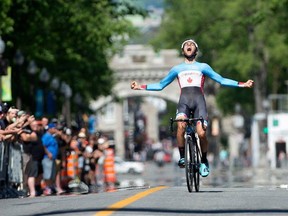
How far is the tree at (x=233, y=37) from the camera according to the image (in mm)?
72812

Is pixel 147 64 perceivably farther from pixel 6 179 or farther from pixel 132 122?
pixel 6 179

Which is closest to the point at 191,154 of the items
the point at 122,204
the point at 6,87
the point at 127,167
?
the point at 122,204

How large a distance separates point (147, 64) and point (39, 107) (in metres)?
75.3

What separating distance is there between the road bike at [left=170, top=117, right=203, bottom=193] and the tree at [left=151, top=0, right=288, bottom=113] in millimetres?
48729

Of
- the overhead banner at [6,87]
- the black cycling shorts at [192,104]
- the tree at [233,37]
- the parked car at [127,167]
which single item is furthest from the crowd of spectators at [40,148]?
the parked car at [127,167]

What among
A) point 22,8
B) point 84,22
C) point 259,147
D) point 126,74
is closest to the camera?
point 22,8

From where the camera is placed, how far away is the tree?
2867 inches

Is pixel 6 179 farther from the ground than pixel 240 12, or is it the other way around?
pixel 240 12

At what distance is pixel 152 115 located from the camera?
577 feet

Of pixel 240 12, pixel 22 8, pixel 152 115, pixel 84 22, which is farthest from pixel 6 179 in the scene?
pixel 152 115

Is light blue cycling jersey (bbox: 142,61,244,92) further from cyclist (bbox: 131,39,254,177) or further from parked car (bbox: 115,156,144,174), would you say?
parked car (bbox: 115,156,144,174)

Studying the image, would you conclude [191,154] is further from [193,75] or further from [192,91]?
[193,75]

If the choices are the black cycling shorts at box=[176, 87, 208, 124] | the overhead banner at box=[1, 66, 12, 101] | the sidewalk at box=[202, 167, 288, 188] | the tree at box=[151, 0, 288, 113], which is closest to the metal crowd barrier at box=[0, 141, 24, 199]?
the sidewalk at box=[202, 167, 288, 188]

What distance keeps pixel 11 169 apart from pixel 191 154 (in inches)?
325
